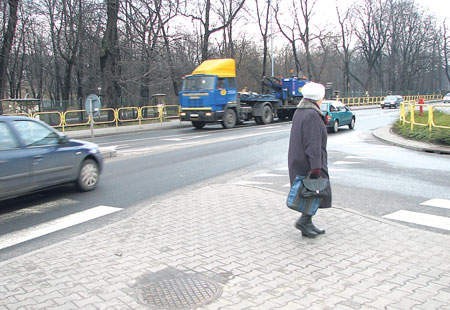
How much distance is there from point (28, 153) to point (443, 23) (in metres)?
86.1

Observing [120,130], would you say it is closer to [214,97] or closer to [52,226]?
[214,97]

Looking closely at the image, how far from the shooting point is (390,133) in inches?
755

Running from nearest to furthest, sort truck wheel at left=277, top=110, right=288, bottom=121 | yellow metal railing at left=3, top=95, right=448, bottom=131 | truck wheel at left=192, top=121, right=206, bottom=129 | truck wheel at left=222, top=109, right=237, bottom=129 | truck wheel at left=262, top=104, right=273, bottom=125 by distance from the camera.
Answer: yellow metal railing at left=3, top=95, right=448, bottom=131, truck wheel at left=222, top=109, right=237, bottom=129, truck wheel at left=192, top=121, right=206, bottom=129, truck wheel at left=262, top=104, right=273, bottom=125, truck wheel at left=277, top=110, right=288, bottom=121

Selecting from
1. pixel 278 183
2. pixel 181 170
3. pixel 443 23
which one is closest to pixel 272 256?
pixel 278 183

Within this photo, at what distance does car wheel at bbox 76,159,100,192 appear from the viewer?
8.62 meters

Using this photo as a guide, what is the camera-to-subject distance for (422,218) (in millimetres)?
6414

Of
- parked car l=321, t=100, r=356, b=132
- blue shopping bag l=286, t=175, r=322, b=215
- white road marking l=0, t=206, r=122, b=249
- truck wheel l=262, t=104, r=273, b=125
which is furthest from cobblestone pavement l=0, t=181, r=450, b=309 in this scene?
truck wheel l=262, t=104, r=273, b=125

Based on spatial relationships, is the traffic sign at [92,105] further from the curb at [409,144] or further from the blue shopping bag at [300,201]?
the blue shopping bag at [300,201]

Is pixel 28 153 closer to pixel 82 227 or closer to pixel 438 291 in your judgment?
pixel 82 227

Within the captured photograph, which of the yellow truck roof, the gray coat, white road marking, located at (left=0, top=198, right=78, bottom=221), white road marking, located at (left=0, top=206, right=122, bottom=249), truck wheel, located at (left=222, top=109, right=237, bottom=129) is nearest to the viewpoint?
the gray coat

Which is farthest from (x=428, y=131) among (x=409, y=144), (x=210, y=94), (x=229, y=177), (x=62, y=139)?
(x=62, y=139)

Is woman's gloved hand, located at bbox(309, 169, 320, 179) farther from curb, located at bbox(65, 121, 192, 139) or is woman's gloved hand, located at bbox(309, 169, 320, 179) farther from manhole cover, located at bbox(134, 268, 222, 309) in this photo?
curb, located at bbox(65, 121, 192, 139)

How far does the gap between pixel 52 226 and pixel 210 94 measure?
58.1 ft

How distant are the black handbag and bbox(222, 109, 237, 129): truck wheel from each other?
19370 mm
